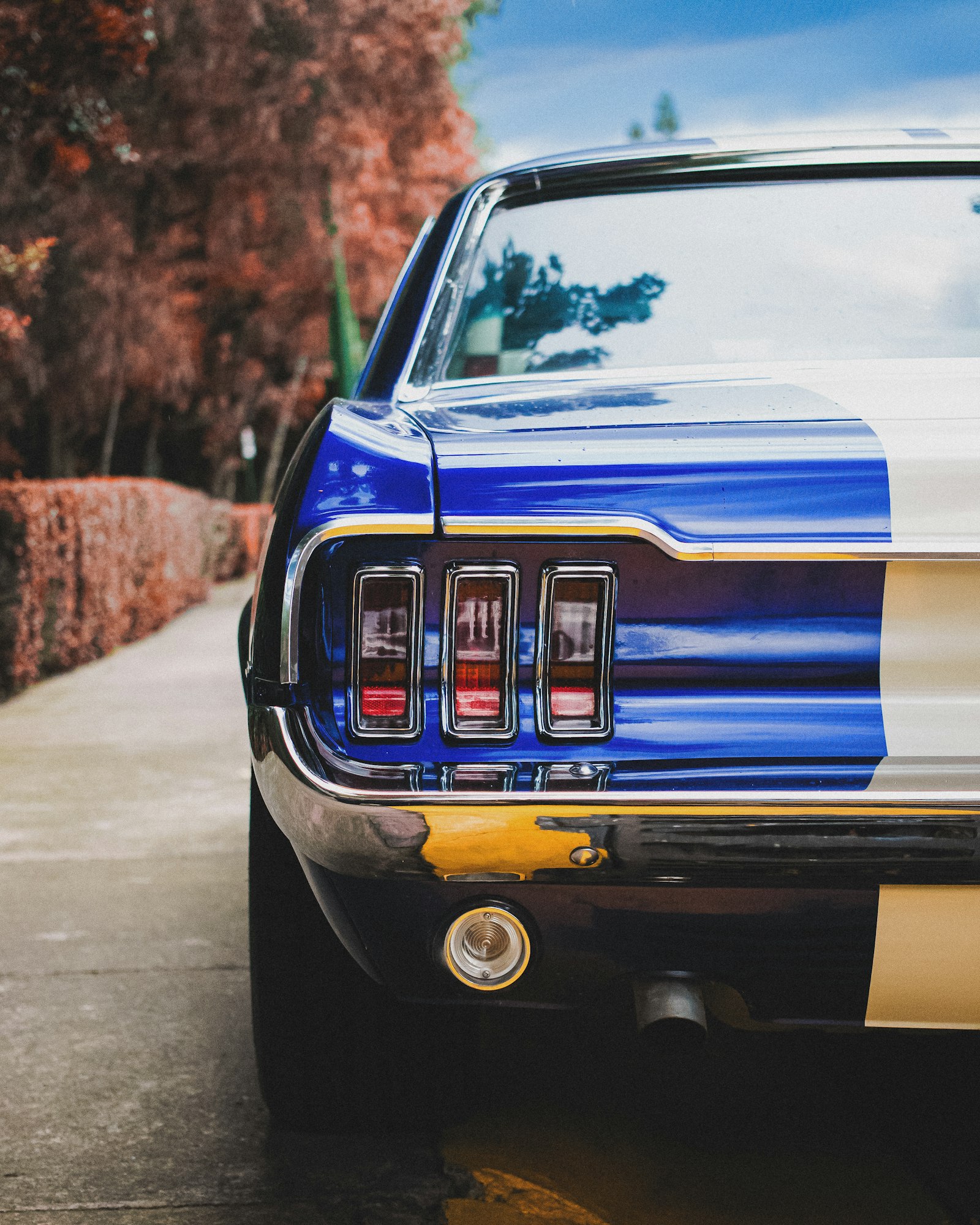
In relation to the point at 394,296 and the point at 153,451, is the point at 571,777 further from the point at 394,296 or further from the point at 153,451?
the point at 153,451

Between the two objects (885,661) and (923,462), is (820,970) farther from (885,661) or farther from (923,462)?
(923,462)

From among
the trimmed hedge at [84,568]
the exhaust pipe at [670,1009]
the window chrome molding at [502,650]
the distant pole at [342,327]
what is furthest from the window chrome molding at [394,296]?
the distant pole at [342,327]

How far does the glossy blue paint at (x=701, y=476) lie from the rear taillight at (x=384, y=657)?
0.46 ft

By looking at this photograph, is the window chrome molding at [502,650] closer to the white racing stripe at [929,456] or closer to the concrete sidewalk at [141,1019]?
the white racing stripe at [929,456]

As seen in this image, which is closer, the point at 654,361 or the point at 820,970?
the point at 820,970

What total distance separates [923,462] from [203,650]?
938cm

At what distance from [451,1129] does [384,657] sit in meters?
1.16

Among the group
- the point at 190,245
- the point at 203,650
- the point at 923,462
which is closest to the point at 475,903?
the point at 923,462

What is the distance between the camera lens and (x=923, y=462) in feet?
5.75

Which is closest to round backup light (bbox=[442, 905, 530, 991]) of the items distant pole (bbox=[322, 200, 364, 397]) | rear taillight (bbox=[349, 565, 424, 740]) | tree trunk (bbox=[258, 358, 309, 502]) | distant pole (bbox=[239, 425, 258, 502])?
rear taillight (bbox=[349, 565, 424, 740])

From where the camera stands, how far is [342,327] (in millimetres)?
15711

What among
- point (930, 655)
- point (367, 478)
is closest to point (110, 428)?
point (367, 478)

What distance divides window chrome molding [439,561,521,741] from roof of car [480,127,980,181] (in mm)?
1439

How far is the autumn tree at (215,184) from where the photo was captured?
11.4m
